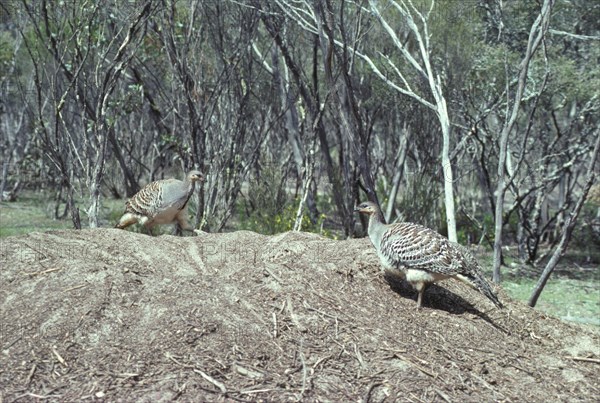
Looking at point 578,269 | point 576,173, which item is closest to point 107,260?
point 578,269

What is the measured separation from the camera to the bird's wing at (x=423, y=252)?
6398mm

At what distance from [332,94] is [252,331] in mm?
6075

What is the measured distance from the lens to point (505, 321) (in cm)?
672

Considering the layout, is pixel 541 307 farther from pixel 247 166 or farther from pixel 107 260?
pixel 107 260

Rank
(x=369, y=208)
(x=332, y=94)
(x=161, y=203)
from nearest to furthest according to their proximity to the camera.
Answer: (x=369, y=208) → (x=161, y=203) → (x=332, y=94)

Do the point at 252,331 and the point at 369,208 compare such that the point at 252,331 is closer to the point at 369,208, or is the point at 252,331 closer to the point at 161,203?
the point at 369,208

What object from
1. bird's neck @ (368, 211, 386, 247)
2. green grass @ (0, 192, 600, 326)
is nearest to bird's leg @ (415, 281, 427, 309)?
bird's neck @ (368, 211, 386, 247)

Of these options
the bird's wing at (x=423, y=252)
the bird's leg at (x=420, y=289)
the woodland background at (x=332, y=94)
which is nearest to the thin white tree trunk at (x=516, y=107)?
the woodland background at (x=332, y=94)

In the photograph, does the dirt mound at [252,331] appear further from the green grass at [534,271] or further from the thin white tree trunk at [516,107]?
the green grass at [534,271]

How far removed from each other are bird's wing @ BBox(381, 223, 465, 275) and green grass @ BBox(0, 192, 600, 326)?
4.66 metres

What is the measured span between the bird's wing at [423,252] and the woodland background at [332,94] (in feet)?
8.29

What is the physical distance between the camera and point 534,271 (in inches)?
580

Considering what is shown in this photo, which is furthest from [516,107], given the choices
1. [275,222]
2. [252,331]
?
[252,331]

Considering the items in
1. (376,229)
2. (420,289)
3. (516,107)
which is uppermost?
(516,107)
